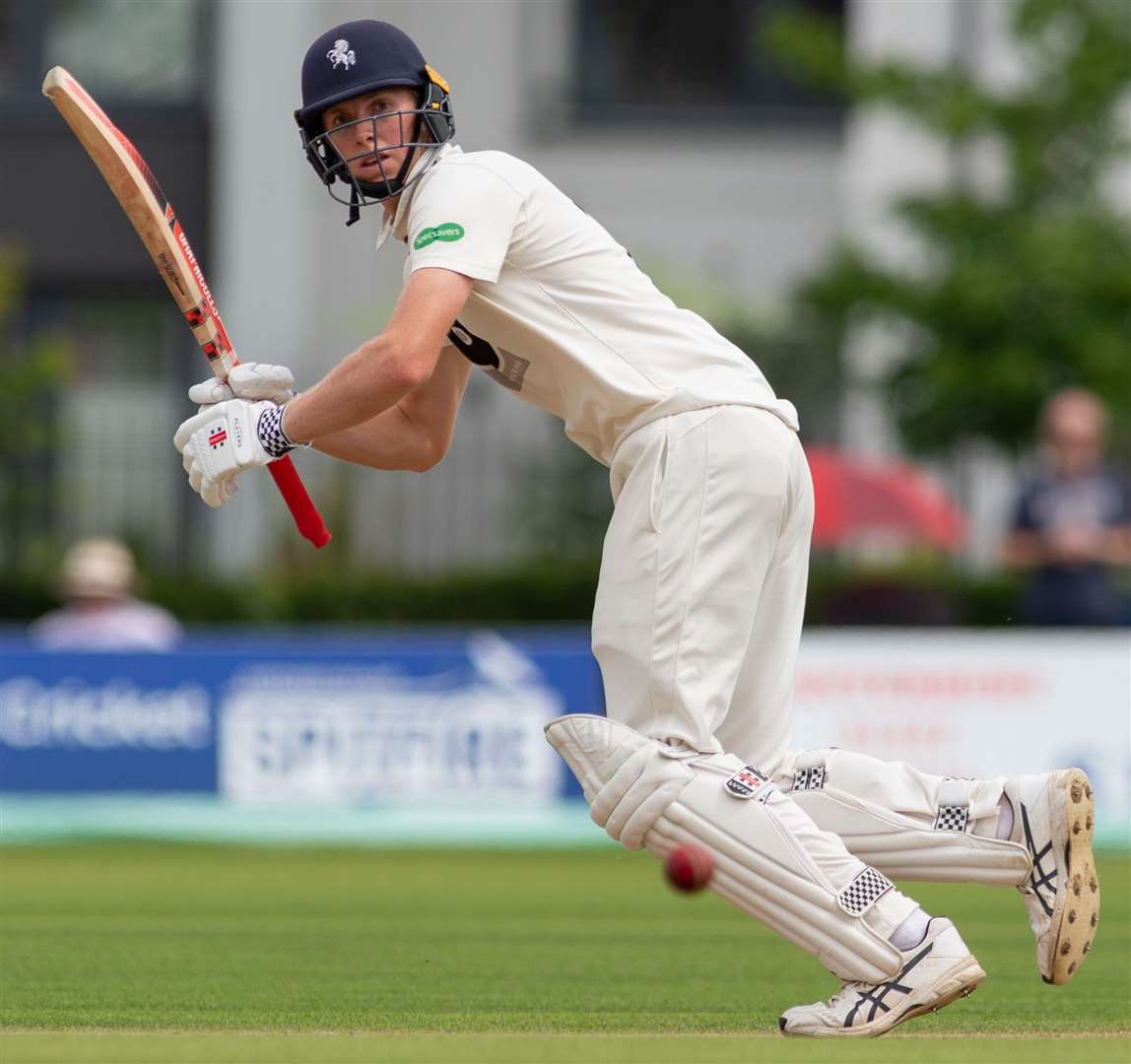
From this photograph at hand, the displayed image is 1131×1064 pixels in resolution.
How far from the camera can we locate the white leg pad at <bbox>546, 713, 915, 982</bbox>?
154 inches

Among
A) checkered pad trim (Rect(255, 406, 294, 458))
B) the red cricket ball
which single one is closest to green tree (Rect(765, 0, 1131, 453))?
checkered pad trim (Rect(255, 406, 294, 458))

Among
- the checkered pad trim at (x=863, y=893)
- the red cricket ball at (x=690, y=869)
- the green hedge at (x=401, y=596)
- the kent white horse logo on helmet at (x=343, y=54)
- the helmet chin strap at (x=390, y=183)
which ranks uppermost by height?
the kent white horse logo on helmet at (x=343, y=54)

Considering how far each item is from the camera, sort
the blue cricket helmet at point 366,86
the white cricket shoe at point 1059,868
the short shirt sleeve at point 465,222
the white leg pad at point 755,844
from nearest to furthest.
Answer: the white leg pad at point 755,844 < the short shirt sleeve at point 465,222 < the white cricket shoe at point 1059,868 < the blue cricket helmet at point 366,86

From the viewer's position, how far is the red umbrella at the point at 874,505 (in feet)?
42.7

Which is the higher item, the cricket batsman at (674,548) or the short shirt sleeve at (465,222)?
the short shirt sleeve at (465,222)

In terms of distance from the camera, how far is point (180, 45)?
16.8m

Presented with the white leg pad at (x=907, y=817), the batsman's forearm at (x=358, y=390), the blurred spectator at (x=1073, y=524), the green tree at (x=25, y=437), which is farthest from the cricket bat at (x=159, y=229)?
the green tree at (x=25, y=437)

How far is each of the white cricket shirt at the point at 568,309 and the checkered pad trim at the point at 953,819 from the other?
2.47 feet

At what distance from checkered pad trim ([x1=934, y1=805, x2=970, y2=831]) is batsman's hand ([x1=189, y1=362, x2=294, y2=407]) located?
142 centimetres

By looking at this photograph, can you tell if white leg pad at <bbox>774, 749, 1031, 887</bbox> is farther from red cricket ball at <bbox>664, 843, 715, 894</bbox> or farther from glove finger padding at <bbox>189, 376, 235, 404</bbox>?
glove finger padding at <bbox>189, 376, 235, 404</bbox>

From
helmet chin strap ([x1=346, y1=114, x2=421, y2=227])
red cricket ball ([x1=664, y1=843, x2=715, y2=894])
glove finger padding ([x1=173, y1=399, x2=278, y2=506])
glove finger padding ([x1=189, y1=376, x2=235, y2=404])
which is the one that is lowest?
red cricket ball ([x1=664, y1=843, x2=715, y2=894])

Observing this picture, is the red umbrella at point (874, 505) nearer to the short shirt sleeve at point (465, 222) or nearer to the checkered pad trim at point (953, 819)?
the checkered pad trim at point (953, 819)

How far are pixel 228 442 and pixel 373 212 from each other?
11.2m

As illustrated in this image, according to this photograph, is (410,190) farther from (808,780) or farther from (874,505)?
(874,505)
